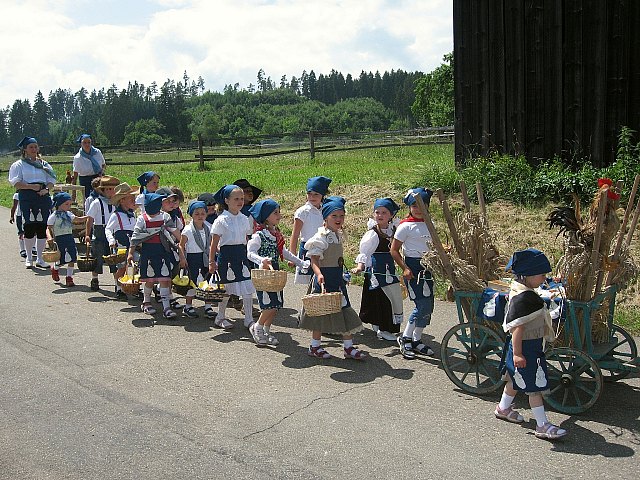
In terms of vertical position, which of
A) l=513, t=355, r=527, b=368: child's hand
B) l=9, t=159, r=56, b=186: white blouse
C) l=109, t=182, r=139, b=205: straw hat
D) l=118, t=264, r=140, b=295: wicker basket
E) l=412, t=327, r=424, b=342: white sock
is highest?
l=9, t=159, r=56, b=186: white blouse

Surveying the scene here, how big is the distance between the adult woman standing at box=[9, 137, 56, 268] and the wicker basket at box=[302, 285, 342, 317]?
7343 millimetres

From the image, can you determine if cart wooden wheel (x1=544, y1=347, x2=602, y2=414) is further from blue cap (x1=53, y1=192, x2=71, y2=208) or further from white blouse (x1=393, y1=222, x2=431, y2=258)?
blue cap (x1=53, y1=192, x2=71, y2=208)

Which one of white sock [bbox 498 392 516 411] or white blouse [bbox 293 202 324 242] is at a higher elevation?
white blouse [bbox 293 202 324 242]

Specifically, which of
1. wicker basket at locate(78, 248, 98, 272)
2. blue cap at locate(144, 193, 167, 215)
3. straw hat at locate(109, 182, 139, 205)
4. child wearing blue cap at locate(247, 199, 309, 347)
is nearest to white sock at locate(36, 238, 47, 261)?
wicker basket at locate(78, 248, 98, 272)

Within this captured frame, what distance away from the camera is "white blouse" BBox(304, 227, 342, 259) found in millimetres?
7270

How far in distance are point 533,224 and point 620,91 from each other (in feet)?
9.50

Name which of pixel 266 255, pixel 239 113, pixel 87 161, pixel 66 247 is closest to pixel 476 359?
pixel 266 255

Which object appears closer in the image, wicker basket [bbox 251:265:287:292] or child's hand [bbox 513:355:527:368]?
child's hand [bbox 513:355:527:368]

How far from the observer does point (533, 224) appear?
39.0ft

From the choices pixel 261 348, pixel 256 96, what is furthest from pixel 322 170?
pixel 256 96

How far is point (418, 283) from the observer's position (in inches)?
287

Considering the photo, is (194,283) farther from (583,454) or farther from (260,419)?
(583,454)

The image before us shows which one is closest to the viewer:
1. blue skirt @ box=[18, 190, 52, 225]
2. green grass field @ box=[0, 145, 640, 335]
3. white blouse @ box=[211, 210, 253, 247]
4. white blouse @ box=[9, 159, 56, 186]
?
white blouse @ box=[211, 210, 253, 247]

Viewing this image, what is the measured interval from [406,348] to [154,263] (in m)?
3.50
